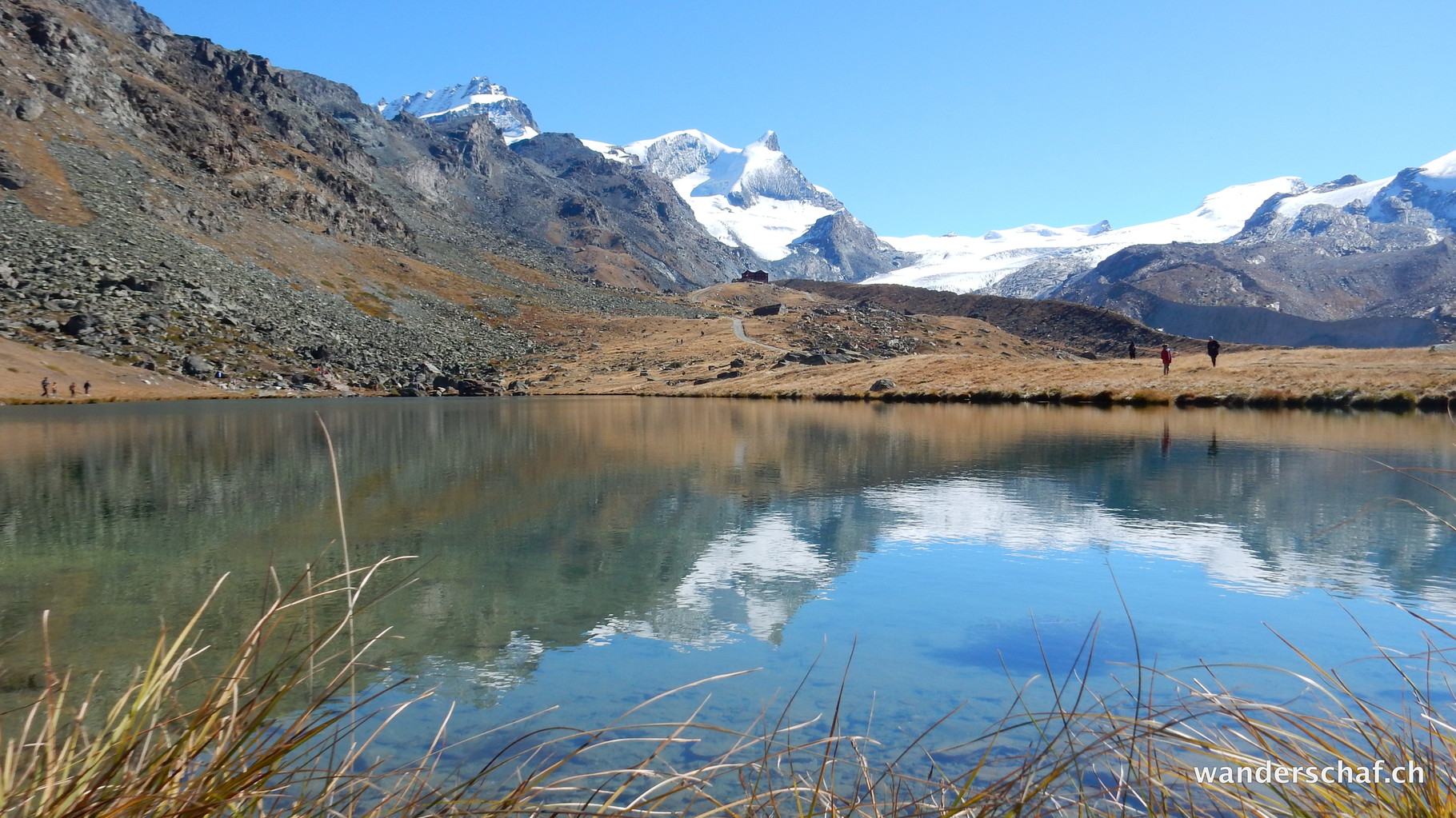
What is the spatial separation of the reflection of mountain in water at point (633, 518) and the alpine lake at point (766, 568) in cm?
9

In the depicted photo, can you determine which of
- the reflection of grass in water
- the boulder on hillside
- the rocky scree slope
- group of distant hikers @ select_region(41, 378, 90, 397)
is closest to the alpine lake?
the reflection of grass in water

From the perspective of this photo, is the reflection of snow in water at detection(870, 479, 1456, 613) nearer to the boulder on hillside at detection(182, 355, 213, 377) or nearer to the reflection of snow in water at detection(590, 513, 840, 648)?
the reflection of snow in water at detection(590, 513, 840, 648)

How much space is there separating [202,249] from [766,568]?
113593 millimetres

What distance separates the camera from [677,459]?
85.1 feet

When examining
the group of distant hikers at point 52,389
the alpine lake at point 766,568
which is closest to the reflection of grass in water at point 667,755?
the alpine lake at point 766,568

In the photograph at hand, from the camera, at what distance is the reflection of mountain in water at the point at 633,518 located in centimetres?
1023

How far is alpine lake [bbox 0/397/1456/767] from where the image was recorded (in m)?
7.79

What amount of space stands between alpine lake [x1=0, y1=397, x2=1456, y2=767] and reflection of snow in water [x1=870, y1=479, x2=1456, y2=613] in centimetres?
8

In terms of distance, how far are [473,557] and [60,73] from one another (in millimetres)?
155690

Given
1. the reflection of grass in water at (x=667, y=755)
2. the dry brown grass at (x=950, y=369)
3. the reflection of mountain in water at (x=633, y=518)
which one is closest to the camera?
the reflection of grass in water at (x=667, y=755)

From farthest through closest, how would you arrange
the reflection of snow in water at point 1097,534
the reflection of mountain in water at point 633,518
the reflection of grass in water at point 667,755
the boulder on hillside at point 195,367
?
1. the boulder on hillside at point 195,367
2. the reflection of snow in water at point 1097,534
3. the reflection of mountain in water at point 633,518
4. the reflection of grass in water at point 667,755

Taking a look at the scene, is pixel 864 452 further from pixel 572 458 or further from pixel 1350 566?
pixel 1350 566

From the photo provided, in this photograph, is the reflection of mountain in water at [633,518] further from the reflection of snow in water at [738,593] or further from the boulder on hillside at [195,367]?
the boulder on hillside at [195,367]

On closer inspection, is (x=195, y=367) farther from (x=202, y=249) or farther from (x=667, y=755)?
(x=667, y=755)
